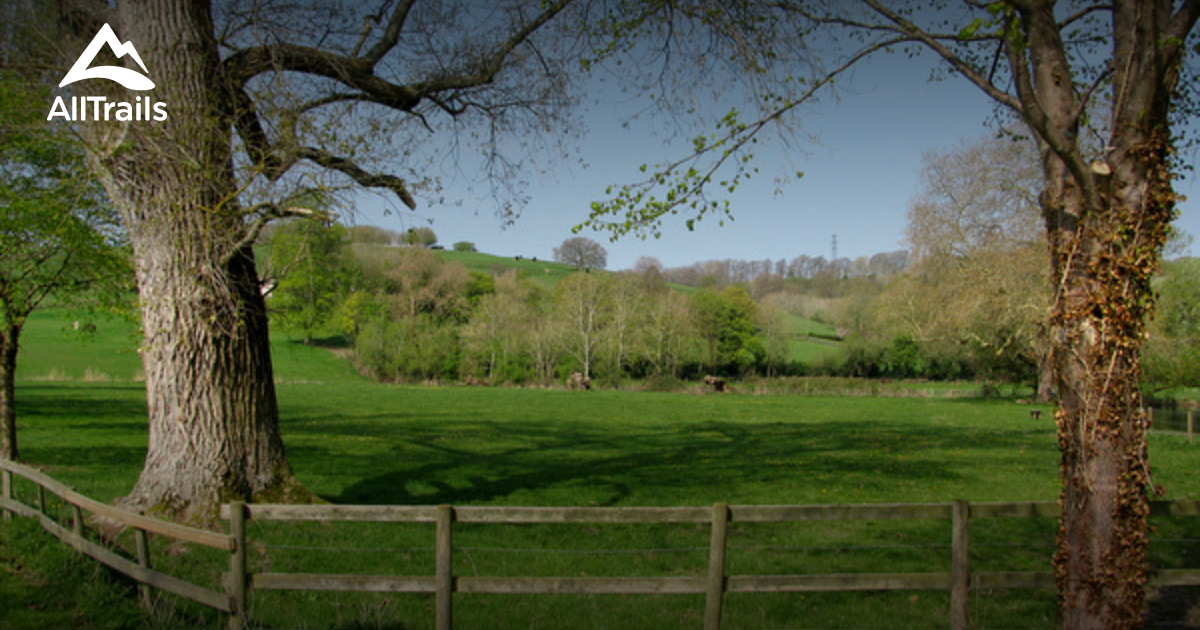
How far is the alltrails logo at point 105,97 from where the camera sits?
9.02 meters

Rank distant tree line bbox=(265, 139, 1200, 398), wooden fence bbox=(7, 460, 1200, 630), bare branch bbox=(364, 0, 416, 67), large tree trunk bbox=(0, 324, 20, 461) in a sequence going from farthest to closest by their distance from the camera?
distant tree line bbox=(265, 139, 1200, 398) < large tree trunk bbox=(0, 324, 20, 461) < bare branch bbox=(364, 0, 416, 67) < wooden fence bbox=(7, 460, 1200, 630)

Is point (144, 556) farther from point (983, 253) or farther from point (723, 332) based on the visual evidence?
point (723, 332)

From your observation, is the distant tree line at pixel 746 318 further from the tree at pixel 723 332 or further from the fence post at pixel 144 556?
the fence post at pixel 144 556

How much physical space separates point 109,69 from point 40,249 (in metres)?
7.36

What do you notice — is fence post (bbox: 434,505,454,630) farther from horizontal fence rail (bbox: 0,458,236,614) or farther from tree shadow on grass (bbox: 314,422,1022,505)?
tree shadow on grass (bbox: 314,422,1022,505)

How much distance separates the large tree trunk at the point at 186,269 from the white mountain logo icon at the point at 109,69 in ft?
0.39

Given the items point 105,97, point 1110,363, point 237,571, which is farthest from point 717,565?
point 105,97

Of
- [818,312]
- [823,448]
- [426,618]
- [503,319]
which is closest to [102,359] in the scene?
[503,319]

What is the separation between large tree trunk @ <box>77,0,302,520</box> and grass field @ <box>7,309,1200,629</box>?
1253 mm

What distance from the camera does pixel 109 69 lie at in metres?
9.37

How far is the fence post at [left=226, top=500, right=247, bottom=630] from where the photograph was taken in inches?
243

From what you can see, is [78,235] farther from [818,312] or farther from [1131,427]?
[818,312]

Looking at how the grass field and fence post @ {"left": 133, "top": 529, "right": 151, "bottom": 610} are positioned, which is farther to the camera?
the grass field

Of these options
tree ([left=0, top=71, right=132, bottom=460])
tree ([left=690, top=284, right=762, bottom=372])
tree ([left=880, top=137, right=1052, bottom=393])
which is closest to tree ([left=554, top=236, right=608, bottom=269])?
tree ([left=690, top=284, right=762, bottom=372])
